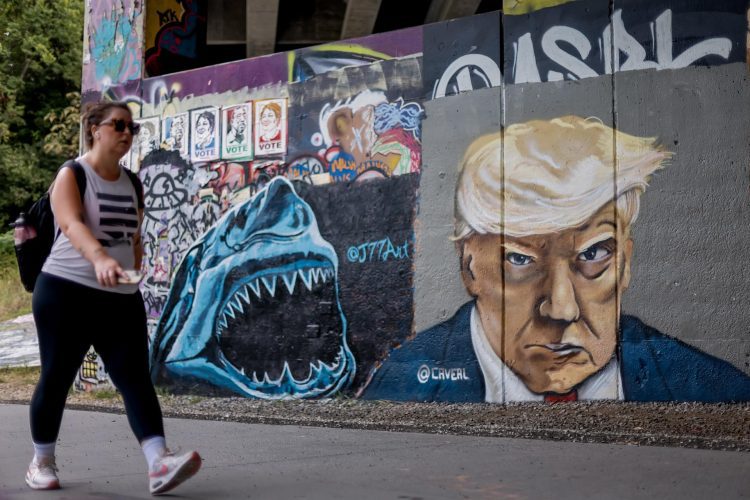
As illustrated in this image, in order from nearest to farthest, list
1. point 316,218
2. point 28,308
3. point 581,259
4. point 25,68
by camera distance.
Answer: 1. point 581,259
2. point 316,218
3. point 28,308
4. point 25,68

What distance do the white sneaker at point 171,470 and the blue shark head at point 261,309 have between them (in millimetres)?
4787

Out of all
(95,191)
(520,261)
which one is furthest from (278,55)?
(95,191)

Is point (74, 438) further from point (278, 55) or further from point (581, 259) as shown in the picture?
point (278, 55)

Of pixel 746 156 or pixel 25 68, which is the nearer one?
pixel 746 156

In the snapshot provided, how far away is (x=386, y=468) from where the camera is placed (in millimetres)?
5293

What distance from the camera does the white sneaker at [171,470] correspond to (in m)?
4.43

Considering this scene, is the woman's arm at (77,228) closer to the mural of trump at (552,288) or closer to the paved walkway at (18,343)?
the mural of trump at (552,288)

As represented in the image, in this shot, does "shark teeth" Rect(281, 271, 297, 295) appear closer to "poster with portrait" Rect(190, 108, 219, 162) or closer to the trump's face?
"poster with portrait" Rect(190, 108, 219, 162)

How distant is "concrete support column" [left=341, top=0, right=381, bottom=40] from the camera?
49.5ft

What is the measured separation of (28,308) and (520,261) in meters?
13.8

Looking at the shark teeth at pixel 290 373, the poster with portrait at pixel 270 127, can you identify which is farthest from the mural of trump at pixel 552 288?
the poster with portrait at pixel 270 127

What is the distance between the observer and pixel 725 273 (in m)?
7.53

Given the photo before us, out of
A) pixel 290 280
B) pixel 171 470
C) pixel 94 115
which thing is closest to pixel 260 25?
pixel 290 280

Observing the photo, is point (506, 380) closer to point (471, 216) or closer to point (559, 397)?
point (559, 397)
